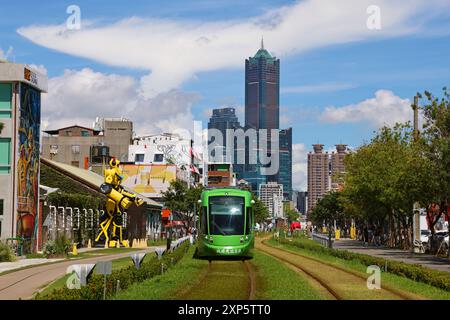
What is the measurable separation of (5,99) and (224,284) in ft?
90.1

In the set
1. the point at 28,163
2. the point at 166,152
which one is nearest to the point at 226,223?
the point at 28,163

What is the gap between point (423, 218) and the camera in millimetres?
88688

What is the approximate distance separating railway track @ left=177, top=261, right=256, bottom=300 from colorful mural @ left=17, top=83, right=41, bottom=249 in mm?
17965

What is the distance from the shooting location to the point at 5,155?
4878 cm

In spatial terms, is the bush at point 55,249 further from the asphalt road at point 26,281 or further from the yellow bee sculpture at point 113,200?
the yellow bee sculpture at point 113,200

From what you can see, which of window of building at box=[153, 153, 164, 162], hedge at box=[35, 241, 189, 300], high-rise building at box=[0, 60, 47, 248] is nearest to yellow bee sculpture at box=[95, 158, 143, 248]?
high-rise building at box=[0, 60, 47, 248]
